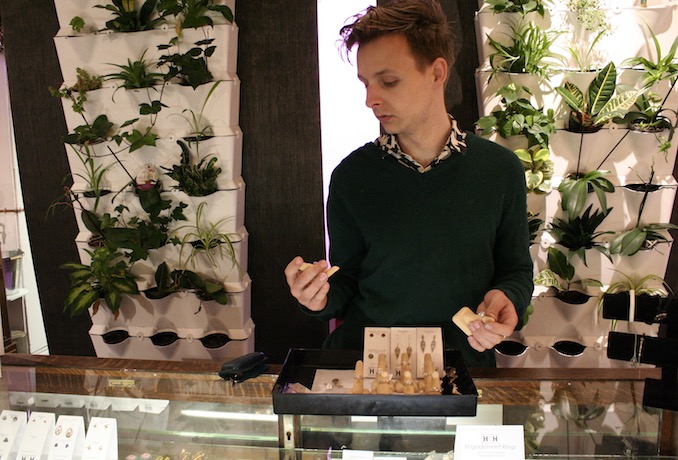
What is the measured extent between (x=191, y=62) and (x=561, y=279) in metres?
2.59

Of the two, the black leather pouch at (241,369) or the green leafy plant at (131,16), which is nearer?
the black leather pouch at (241,369)

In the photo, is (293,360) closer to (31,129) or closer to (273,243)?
(273,243)

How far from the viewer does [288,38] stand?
3293 millimetres

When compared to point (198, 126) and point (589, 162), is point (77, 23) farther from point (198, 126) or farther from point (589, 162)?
point (589, 162)

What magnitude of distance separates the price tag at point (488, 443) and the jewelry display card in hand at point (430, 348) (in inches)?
6.7

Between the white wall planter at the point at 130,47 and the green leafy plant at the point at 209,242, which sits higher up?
the white wall planter at the point at 130,47

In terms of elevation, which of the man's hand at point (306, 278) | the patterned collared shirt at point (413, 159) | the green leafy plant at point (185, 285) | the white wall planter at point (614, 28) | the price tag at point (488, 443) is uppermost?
the white wall planter at point (614, 28)

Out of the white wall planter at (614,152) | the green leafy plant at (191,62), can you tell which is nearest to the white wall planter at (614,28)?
the white wall planter at (614,152)

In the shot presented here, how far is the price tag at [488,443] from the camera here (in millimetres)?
1074

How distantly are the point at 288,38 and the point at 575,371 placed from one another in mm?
2650

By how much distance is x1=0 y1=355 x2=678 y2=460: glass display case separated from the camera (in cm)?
118

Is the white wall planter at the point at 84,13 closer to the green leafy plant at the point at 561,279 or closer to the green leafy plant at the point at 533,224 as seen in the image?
the green leafy plant at the point at 533,224

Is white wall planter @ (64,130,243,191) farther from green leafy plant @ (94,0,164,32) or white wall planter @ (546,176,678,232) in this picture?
white wall planter @ (546,176,678,232)

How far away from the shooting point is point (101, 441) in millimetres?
1236
